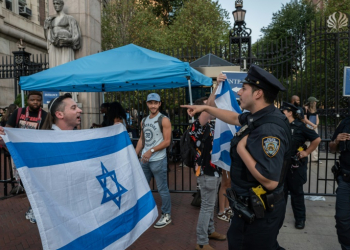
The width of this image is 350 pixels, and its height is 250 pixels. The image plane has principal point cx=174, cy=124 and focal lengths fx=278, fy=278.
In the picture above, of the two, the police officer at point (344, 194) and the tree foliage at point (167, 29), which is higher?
the tree foliage at point (167, 29)

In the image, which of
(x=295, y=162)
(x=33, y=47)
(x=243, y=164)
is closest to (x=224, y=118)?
(x=243, y=164)

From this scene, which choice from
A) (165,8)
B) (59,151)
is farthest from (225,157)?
(165,8)

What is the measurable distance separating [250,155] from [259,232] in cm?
62

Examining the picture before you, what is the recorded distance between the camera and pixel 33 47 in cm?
2030

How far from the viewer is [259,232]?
215 cm

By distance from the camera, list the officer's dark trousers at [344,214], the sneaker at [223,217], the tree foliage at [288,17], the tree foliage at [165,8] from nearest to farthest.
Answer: the officer's dark trousers at [344,214]
the sneaker at [223,217]
the tree foliage at [288,17]
the tree foliage at [165,8]

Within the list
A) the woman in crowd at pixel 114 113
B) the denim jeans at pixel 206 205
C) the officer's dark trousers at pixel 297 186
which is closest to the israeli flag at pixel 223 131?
the denim jeans at pixel 206 205

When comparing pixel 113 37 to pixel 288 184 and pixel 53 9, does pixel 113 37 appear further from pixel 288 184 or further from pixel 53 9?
pixel 288 184

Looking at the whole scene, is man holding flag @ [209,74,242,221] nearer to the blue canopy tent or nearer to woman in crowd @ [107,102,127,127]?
the blue canopy tent

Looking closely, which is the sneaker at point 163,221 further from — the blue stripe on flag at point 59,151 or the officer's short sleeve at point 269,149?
the officer's short sleeve at point 269,149

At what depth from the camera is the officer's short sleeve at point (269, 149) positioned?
1993 mm

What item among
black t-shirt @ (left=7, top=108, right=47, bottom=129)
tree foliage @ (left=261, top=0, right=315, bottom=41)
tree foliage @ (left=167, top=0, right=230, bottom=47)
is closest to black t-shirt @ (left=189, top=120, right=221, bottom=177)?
black t-shirt @ (left=7, top=108, right=47, bottom=129)

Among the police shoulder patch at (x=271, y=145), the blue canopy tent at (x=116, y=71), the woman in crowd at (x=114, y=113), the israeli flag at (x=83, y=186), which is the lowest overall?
the israeli flag at (x=83, y=186)

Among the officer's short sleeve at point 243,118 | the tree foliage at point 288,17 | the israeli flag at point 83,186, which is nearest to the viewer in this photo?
the israeli flag at point 83,186
